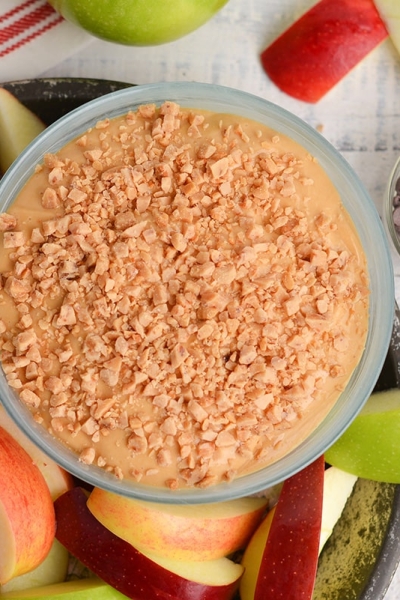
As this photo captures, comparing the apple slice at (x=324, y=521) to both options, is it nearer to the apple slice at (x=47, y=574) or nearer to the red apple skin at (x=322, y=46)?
the apple slice at (x=47, y=574)

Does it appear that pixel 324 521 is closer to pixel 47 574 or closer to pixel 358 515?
pixel 358 515

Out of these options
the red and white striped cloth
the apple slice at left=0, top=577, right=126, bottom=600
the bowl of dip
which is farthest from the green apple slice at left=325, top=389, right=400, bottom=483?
the red and white striped cloth

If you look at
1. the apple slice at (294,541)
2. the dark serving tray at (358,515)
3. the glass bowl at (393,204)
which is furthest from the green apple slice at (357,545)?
the glass bowl at (393,204)

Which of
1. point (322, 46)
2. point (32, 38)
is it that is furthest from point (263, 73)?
point (32, 38)

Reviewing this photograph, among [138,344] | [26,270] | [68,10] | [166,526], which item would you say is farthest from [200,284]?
[68,10]

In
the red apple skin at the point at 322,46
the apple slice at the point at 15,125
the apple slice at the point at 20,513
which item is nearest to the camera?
the apple slice at the point at 20,513

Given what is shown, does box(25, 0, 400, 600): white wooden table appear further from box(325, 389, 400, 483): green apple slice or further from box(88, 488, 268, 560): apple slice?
box(88, 488, 268, 560): apple slice
